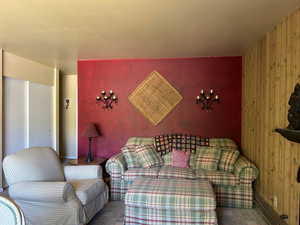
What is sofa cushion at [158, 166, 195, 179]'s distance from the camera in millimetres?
2932

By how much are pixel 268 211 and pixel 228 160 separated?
2.64ft

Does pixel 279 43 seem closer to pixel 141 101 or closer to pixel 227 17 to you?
pixel 227 17

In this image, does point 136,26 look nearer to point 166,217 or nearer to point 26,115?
point 166,217

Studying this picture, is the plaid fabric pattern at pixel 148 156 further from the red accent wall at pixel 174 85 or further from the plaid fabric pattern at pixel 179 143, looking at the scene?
the red accent wall at pixel 174 85

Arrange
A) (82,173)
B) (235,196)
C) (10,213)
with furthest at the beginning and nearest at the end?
(235,196) → (82,173) → (10,213)

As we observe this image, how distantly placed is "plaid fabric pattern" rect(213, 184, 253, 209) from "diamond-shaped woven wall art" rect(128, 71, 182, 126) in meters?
1.67

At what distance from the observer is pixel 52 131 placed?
4879mm

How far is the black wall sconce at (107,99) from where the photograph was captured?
4.12 meters

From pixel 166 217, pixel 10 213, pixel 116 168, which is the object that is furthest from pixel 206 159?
pixel 10 213

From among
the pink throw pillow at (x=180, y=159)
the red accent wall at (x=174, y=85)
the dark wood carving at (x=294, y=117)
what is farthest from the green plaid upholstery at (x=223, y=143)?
the dark wood carving at (x=294, y=117)

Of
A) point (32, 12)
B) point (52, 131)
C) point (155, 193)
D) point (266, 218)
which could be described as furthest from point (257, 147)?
point (52, 131)

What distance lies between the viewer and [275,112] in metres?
2.44

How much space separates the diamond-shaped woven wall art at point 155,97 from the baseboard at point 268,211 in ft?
6.63

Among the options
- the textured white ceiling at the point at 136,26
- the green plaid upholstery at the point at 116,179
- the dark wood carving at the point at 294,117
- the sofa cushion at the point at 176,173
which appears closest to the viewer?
the dark wood carving at the point at 294,117
